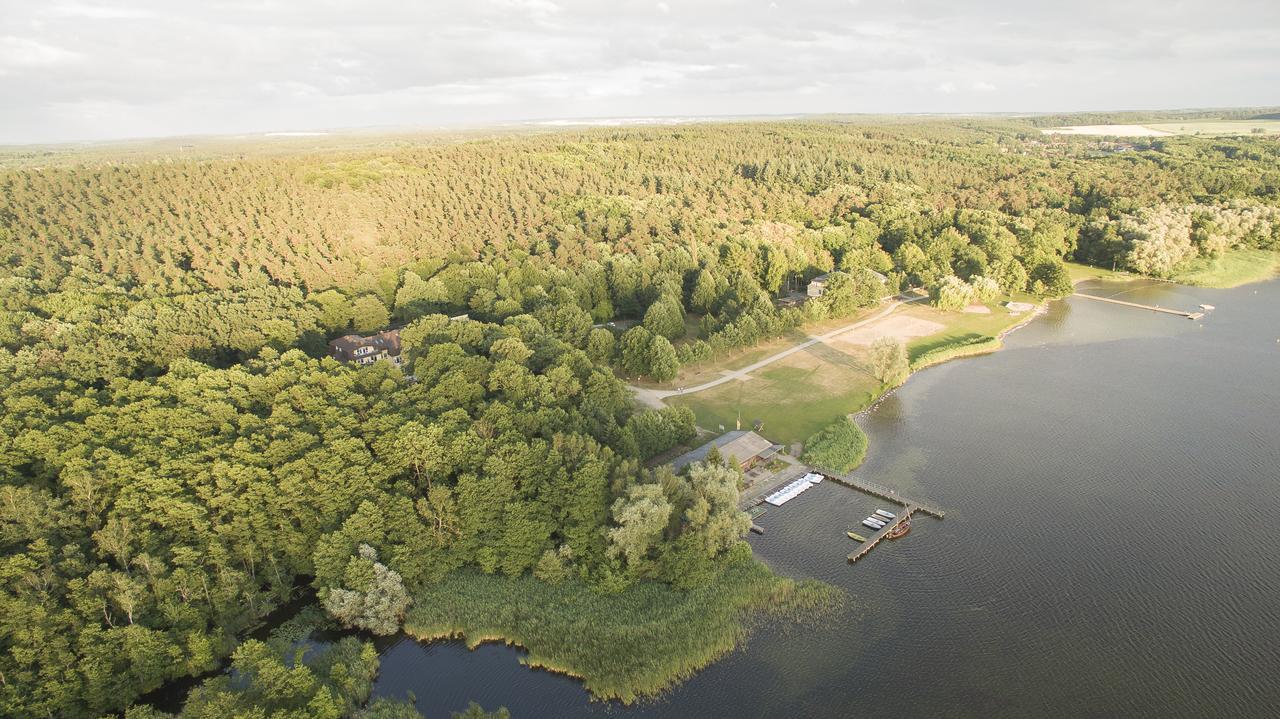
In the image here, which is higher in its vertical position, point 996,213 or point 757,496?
point 996,213

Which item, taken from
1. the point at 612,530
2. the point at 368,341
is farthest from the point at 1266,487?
the point at 368,341

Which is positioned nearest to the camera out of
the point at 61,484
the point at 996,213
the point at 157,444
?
the point at 61,484

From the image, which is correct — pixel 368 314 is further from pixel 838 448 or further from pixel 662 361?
pixel 838 448

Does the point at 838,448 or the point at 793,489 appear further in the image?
the point at 838,448

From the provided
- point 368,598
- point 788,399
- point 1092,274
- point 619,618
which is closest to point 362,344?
point 368,598

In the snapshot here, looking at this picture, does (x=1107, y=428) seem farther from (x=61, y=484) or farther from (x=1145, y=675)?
(x=61, y=484)

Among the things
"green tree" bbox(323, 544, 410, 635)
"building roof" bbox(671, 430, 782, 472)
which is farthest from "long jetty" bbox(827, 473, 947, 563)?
"green tree" bbox(323, 544, 410, 635)
